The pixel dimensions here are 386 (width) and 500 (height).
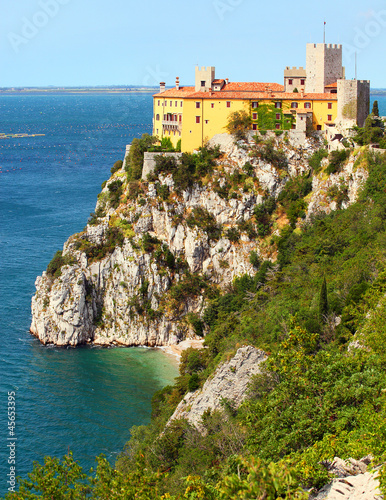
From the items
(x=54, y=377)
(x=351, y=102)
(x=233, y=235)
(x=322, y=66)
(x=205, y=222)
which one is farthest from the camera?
(x=322, y=66)

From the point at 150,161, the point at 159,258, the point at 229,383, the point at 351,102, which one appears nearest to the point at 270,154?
the point at 351,102

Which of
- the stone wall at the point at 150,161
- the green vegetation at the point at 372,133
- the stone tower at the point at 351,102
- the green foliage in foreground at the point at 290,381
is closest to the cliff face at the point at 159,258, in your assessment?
the stone wall at the point at 150,161

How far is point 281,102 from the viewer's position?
221ft

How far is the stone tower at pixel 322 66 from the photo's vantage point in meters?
67.9

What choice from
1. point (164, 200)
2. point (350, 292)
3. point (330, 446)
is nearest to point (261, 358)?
point (350, 292)

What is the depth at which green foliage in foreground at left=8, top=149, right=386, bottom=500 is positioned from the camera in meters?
23.0

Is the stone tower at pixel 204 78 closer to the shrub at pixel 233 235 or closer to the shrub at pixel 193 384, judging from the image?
the shrub at pixel 233 235

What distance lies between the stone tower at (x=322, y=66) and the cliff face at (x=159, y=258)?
6836 millimetres

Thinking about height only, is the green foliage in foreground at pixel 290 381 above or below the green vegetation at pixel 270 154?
below

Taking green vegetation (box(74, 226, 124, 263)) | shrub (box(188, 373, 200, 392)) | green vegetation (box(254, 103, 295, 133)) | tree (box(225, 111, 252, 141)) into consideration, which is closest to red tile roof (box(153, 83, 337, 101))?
green vegetation (box(254, 103, 295, 133))

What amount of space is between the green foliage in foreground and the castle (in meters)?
9.48

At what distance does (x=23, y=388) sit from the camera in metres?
54.3

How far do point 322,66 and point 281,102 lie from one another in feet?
19.3

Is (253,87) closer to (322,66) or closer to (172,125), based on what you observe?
(322,66)
